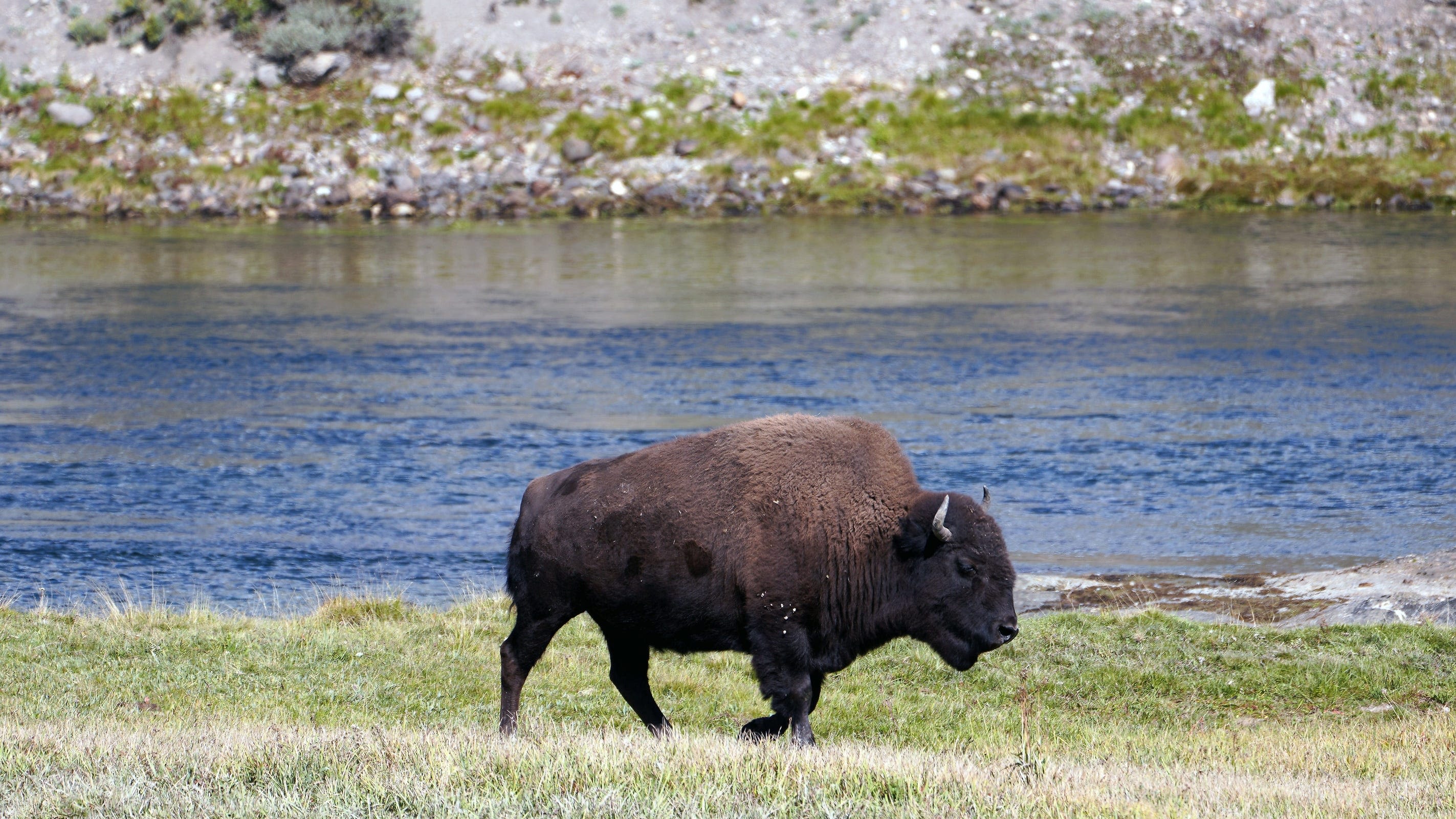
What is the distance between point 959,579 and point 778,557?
0.98 metres

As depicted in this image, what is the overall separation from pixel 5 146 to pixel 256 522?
4327 cm

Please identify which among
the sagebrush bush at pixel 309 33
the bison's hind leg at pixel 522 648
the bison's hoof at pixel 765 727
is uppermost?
the sagebrush bush at pixel 309 33

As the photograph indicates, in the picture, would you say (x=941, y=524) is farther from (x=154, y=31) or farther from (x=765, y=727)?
(x=154, y=31)

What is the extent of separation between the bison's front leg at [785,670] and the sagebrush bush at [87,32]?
59.6 m

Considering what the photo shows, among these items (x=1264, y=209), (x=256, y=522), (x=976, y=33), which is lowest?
(x=256, y=522)

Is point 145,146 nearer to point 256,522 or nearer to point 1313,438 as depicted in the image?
point 256,522

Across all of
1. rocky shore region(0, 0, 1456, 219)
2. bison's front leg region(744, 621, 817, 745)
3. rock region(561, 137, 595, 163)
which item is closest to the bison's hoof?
bison's front leg region(744, 621, 817, 745)

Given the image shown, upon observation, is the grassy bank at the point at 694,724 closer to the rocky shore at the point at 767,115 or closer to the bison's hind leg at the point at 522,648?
the bison's hind leg at the point at 522,648

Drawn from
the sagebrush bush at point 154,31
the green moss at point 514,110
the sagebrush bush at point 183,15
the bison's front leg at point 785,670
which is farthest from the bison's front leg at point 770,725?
the sagebrush bush at point 154,31

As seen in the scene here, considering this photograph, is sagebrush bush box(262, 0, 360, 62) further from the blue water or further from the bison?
the bison

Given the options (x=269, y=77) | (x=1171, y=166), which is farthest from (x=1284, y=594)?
(x=269, y=77)

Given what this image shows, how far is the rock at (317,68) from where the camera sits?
57.1 meters

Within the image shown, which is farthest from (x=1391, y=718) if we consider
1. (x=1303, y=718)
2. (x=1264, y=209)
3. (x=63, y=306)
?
(x=1264, y=209)

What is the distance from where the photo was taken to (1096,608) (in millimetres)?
12836
